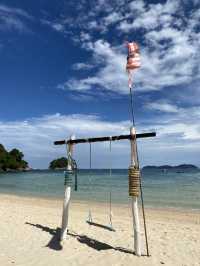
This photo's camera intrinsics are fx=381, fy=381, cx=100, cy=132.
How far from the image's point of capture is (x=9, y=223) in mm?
11703

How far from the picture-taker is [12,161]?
152m

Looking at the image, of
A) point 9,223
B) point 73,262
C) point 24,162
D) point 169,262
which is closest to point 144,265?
point 169,262

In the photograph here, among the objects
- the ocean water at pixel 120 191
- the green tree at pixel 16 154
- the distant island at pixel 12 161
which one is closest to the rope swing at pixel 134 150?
the ocean water at pixel 120 191

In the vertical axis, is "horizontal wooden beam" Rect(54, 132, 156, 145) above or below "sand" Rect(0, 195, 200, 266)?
above

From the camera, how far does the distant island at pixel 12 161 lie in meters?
146

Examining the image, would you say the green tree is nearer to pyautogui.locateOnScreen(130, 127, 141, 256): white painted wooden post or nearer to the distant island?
the distant island

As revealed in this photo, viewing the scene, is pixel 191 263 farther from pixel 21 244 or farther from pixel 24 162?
pixel 24 162

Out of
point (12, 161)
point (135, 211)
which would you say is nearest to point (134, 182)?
point (135, 211)

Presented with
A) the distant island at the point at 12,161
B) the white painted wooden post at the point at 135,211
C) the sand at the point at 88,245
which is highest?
the distant island at the point at 12,161

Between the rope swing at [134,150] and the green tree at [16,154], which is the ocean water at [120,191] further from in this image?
the green tree at [16,154]

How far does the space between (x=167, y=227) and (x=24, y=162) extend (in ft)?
517

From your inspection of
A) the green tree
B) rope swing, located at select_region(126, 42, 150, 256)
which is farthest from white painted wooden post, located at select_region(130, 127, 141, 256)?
the green tree

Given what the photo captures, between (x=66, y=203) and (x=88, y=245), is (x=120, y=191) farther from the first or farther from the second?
(x=88, y=245)

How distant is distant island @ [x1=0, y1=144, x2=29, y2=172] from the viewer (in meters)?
146
